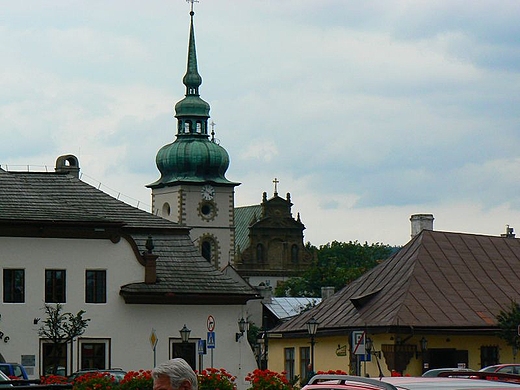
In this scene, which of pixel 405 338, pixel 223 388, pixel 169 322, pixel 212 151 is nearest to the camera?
pixel 223 388

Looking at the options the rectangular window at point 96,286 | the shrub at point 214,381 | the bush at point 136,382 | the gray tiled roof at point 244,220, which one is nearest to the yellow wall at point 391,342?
the rectangular window at point 96,286

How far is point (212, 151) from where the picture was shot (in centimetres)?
14562

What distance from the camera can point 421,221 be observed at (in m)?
68.0

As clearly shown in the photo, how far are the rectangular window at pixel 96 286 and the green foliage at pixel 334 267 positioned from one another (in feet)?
249

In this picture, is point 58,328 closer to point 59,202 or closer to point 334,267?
point 59,202

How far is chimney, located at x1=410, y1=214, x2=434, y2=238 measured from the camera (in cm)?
6775

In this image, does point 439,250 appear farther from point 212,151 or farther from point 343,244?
point 343,244

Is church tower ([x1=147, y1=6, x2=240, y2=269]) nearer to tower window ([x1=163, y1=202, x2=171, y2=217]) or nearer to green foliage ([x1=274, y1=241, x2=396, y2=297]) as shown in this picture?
tower window ([x1=163, y1=202, x2=171, y2=217])

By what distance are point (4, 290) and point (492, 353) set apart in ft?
59.1

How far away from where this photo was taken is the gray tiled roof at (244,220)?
534 ft

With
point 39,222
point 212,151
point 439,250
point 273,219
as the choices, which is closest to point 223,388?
point 39,222

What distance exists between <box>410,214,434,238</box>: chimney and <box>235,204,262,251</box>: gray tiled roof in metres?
92.9

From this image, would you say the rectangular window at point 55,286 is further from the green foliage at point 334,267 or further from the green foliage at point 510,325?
the green foliage at point 334,267

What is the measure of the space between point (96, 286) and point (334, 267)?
9264cm
